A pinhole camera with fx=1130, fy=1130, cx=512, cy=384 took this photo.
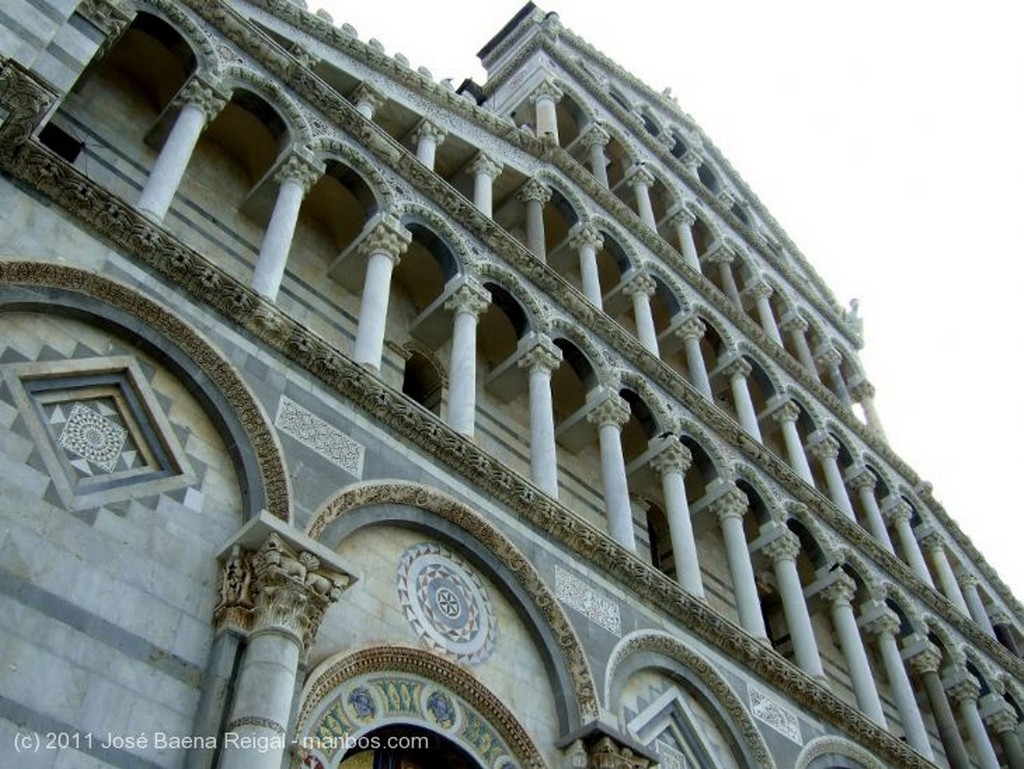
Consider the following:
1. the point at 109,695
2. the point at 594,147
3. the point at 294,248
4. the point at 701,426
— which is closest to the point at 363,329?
the point at 294,248

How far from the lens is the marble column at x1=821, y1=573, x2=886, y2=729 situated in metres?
12.6

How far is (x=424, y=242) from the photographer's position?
11.9 m

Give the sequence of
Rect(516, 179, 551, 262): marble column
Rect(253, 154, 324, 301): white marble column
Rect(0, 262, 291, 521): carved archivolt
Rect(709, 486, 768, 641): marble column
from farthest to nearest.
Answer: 1. Rect(516, 179, 551, 262): marble column
2. Rect(709, 486, 768, 641): marble column
3. Rect(253, 154, 324, 301): white marble column
4. Rect(0, 262, 291, 521): carved archivolt

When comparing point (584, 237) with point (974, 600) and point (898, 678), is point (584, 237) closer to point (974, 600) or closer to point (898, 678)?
point (898, 678)

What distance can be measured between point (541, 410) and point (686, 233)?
8.27m

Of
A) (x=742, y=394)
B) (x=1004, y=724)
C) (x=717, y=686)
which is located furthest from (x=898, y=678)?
(x=717, y=686)

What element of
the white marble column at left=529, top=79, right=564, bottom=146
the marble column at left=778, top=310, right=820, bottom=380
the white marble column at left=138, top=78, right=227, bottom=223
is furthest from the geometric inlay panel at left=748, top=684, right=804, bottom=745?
the marble column at left=778, top=310, right=820, bottom=380

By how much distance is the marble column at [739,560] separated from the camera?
1173 cm

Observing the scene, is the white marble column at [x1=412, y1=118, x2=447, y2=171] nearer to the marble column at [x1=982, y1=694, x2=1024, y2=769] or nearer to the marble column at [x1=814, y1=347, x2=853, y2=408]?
the marble column at [x1=814, y1=347, x2=853, y2=408]

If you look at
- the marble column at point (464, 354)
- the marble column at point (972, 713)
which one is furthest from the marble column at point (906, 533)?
the marble column at point (464, 354)

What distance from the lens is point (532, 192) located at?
14906mm

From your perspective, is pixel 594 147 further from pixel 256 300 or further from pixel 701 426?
pixel 256 300

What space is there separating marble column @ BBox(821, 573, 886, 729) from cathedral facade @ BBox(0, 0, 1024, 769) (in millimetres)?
65

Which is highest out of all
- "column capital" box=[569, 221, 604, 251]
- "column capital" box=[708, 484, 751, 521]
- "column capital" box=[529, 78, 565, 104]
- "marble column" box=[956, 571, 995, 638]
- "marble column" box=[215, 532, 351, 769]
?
"column capital" box=[529, 78, 565, 104]
